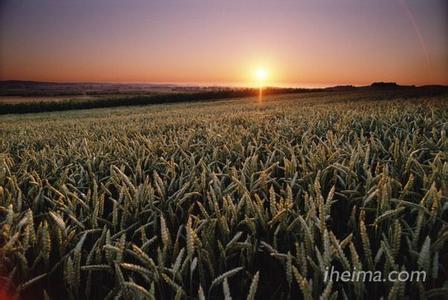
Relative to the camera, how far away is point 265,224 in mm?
1497

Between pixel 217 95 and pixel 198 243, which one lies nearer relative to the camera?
pixel 198 243

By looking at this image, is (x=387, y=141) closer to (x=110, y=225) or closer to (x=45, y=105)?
(x=110, y=225)

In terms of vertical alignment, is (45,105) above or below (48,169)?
below

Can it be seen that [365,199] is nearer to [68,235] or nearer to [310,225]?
[310,225]

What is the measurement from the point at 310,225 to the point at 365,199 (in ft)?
1.62

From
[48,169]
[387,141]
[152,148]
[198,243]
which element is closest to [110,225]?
[198,243]

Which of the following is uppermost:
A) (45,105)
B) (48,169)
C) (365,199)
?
(365,199)

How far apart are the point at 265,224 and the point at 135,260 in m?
0.55

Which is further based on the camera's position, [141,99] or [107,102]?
[141,99]

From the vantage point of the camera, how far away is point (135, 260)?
4.67ft

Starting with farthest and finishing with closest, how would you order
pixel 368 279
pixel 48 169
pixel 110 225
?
1. pixel 48 169
2. pixel 110 225
3. pixel 368 279

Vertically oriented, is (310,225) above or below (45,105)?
above

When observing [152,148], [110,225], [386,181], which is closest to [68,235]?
[110,225]

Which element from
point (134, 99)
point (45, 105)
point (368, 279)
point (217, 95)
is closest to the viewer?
point (368, 279)
